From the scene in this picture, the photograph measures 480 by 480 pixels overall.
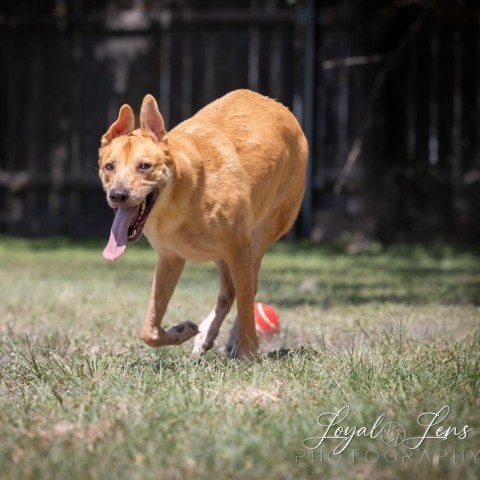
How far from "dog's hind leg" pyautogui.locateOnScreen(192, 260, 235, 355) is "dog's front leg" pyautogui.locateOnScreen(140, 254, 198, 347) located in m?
0.28

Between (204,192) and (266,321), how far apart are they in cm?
162

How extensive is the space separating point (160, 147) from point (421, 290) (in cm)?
482

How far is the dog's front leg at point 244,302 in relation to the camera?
561 cm

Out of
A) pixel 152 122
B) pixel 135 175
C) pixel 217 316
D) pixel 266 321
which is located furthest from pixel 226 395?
pixel 266 321

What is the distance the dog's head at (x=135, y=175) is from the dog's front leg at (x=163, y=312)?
0.67 metres

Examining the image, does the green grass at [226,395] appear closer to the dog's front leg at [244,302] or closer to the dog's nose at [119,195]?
the dog's front leg at [244,302]

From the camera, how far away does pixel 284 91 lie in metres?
15.0

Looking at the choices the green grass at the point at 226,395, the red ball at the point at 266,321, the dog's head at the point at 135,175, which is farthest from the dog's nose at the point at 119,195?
the red ball at the point at 266,321

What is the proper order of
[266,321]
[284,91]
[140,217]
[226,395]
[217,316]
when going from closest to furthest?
[226,395]
[140,217]
[217,316]
[266,321]
[284,91]

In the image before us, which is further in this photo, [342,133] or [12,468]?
[342,133]

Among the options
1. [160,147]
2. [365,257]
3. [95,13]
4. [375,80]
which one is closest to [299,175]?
[160,147]

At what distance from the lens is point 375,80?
14.4m

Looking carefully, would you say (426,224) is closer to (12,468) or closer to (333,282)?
(333,282)

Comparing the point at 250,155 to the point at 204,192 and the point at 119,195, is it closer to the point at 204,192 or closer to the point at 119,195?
the point at 204,192
